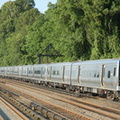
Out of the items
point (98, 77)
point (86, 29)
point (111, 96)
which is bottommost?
point (111, 96)

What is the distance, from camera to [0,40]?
Result: 4171 inches

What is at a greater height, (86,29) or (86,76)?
(86,29)

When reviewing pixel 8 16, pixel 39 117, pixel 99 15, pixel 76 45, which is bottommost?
pixel 39 117

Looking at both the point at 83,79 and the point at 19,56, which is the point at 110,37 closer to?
the point at 83,79

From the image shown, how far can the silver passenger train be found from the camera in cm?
1798

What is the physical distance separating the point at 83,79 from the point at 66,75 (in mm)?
4514

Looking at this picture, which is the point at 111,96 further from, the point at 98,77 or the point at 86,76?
the point at 86,76

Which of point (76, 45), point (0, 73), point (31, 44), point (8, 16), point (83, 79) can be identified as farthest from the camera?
point (8, 16)

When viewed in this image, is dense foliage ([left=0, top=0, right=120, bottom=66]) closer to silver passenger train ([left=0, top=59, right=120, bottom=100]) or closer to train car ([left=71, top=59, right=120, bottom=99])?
silver passenger train ([left=0, top=59, right=120, bottom=100])

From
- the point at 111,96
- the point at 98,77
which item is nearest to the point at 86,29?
the point at 98,77

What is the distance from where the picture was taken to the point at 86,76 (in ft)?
73.4

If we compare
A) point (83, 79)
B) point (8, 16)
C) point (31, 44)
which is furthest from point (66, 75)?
point (8, 16)

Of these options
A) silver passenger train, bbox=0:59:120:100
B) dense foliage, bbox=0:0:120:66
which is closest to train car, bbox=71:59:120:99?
silver passenger train, bbox=0:59:120:100

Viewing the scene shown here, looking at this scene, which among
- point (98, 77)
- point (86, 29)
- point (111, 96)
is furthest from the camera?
point (86, 29)
